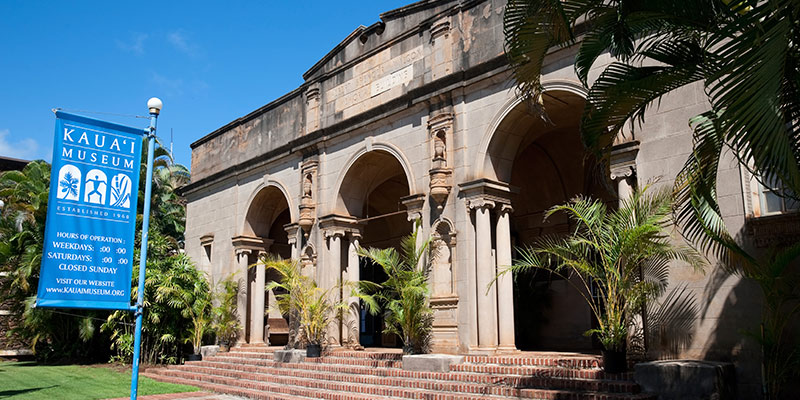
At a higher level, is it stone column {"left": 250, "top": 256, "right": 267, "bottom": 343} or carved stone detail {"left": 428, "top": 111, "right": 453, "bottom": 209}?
carved stone detail {"left": 428, "top": 111, "right": 453, "bottom": 209}

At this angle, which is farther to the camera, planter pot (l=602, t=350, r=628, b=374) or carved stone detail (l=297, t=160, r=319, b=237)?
carved stone detail (l=297, t=160, r=319, b=237)

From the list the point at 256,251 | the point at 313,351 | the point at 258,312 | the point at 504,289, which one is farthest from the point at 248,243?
the point at 504,289

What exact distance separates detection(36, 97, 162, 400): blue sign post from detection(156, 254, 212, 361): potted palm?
37.3ft

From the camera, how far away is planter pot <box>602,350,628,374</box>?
998cm

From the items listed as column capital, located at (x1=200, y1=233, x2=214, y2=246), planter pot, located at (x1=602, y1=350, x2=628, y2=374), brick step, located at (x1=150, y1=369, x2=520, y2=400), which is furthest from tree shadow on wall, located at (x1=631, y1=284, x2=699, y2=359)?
column capital, located at (x1=200, y1=233, x2=214, y2=246)

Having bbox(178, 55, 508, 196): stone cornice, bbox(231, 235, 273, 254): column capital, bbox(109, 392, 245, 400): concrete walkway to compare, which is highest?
bbox(178, 55, 508, 196): stone cornice

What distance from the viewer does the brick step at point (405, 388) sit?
32.3ft

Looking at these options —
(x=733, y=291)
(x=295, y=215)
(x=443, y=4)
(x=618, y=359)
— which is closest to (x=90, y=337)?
(x=295, y=215)

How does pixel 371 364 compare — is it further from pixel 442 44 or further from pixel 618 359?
pixel 442 44

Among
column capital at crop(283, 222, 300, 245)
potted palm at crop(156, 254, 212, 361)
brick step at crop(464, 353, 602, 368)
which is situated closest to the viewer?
brick step at crop(464, 353, 602, 368)

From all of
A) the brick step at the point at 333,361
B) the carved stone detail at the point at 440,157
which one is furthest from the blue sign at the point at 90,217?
the carved stone detail at the point at 440,157

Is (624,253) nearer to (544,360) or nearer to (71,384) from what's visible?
(544,360)

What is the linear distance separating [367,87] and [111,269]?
10.1m

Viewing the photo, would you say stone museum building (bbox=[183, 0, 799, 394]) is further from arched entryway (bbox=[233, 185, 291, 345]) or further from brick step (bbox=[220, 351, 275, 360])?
brick step (bbox=[220, 351, 275, 360])
